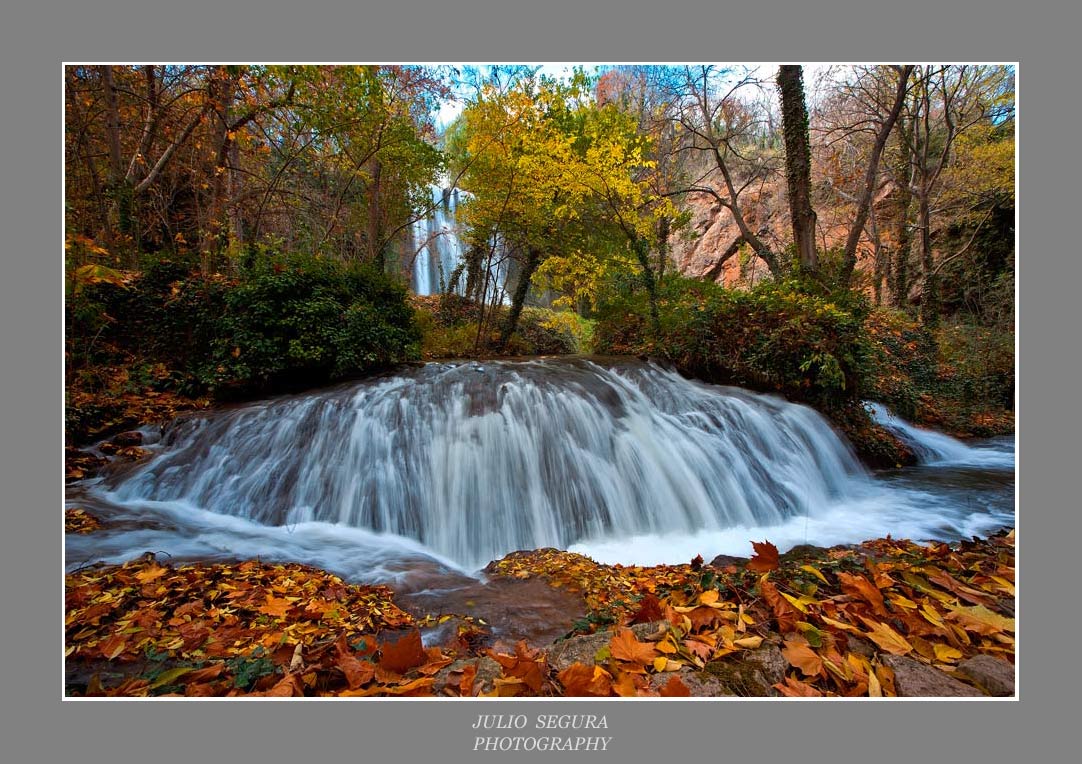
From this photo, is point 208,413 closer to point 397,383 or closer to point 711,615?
point 397,383

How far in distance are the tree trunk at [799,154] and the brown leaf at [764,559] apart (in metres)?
8.11

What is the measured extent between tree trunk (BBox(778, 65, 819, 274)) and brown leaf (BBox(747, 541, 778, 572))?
26.6 ft

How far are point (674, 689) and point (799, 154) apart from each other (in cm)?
1062

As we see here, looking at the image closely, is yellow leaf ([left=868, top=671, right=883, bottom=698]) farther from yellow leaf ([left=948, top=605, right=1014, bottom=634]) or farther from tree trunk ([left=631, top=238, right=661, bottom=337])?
tree trunk ([left=631, top=238, right=661, bottom=337])

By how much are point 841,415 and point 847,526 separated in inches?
119

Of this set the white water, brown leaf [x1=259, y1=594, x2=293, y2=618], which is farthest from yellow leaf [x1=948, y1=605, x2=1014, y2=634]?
brown leaf [x1=259, y1=594, x2=293, y2=618]

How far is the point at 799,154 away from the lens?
8.78 m

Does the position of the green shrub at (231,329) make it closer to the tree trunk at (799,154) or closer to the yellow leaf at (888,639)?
the yellow leaf at (888,639)

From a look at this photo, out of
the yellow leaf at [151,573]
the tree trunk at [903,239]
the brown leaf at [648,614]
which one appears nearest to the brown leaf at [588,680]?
the brown leaf at [648,614]

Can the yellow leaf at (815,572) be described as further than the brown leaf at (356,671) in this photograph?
Yes

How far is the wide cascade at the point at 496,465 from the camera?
14.1 ft

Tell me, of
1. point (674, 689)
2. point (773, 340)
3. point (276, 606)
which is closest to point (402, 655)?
point (674, 689)

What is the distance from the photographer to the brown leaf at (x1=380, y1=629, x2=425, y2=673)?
5.15 feet
